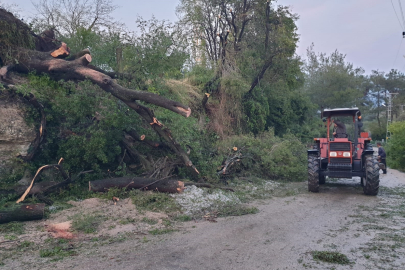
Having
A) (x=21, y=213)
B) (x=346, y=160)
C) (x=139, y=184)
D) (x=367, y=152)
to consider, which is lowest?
(x=21, y=213)

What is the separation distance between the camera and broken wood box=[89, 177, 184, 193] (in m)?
9.52

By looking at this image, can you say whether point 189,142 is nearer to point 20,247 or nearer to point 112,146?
point 112,146

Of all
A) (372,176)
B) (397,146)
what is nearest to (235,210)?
(372,176)

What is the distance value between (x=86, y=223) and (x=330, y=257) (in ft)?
15.9

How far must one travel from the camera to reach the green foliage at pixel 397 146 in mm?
18828

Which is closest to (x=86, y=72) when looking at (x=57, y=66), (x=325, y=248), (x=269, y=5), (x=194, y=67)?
(x=57, y=66)

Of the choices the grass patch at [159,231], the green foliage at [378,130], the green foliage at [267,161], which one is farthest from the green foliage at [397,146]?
the green foliage at [378,130]

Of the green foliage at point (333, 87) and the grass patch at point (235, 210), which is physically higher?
the green foliage at point (333, 87)

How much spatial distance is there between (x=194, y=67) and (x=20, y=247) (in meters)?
14.6

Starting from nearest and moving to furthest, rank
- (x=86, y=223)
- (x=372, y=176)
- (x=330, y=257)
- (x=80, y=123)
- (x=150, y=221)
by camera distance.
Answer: (x=330, y=257) → (x=86, y=223) → (x=150, y=221) → (x=80, y=123) → (x=372, y=176)

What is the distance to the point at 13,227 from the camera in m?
7.20

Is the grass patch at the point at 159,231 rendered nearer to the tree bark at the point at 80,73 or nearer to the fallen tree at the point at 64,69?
the tree bark at the point at 80,73

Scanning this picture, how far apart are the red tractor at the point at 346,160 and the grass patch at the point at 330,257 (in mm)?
5766

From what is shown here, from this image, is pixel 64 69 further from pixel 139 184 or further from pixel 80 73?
pixel 139 184
